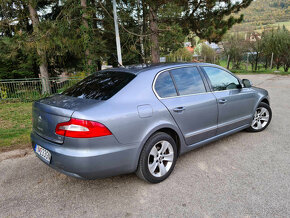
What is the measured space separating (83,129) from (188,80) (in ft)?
5.80

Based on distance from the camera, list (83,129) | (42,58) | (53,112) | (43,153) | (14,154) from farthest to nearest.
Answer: (42,58) < (14,154) < (43,153) < (53,112) < (83,129)

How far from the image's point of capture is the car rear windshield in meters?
2.53

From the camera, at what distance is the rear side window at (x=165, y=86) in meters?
2.76

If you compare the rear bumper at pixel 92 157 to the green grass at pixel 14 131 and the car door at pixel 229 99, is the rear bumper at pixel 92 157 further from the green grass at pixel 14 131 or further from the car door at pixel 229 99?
the green grass at pixel 14 131

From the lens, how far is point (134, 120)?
2359 mm

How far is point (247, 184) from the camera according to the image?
8.53 feet

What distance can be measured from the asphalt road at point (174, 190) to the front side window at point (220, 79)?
1130 mm

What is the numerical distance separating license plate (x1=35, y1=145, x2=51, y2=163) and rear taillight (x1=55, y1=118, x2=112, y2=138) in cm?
42

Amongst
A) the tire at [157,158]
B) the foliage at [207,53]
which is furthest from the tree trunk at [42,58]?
the foliage at [207,53]

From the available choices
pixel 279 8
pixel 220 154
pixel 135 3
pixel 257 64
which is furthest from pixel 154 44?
pixel 279 8

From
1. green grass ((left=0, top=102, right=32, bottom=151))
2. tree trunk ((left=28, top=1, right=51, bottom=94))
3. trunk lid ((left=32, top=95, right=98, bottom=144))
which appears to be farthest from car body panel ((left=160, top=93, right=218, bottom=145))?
tree trunk ((left=28, top=1, right=51, bottom=94))

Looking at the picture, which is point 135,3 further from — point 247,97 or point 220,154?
point 220,154

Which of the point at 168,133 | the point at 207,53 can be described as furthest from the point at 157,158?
the point at 207,53

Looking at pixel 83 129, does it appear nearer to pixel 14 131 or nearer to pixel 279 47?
pixel 14 131
